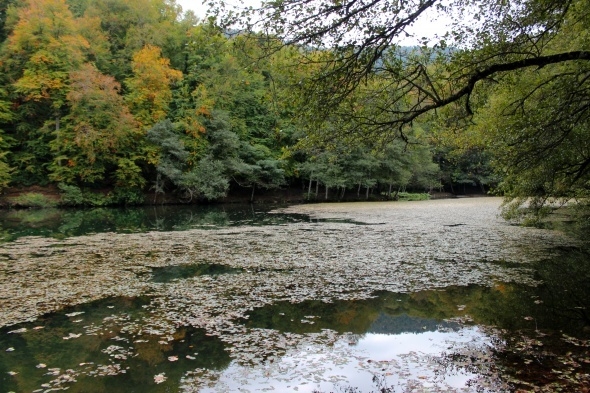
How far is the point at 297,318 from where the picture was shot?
694 cm

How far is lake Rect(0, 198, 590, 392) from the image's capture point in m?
4.87

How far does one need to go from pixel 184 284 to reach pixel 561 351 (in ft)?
23.6

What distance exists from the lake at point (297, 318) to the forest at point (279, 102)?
3.02 meters

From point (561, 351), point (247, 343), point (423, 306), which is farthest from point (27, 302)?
point (561, 351)

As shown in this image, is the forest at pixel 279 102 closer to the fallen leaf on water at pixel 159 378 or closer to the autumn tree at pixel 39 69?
the autumn tree at pixel 39 69

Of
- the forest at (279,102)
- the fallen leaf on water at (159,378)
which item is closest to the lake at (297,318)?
the fallen leaf on water at (159,378)

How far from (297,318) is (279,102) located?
3841 mm

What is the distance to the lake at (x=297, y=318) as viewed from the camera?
16.0 ft

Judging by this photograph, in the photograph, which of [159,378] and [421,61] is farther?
[421,61]

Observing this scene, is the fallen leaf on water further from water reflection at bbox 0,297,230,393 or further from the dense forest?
the dense forest

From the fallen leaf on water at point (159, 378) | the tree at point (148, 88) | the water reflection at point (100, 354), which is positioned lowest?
the water reflection at point (100, 354)

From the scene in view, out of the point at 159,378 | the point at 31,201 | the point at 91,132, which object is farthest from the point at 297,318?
the point at 31,201

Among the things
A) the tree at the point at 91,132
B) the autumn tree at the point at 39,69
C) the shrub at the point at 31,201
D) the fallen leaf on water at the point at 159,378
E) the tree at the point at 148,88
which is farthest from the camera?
the tree at the point at 148,88

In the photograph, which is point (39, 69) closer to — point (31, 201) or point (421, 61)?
point (31, 201)
